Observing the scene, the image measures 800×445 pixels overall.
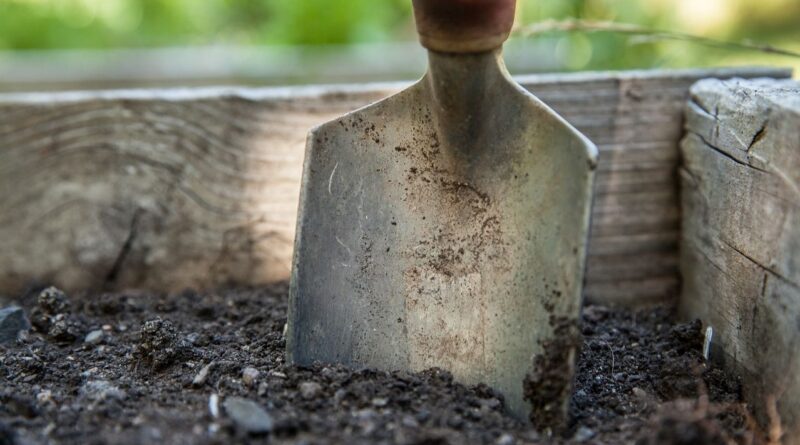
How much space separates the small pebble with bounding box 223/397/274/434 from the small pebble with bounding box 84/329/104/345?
0.50 m

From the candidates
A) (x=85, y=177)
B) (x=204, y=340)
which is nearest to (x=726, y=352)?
(x=204, y=340)

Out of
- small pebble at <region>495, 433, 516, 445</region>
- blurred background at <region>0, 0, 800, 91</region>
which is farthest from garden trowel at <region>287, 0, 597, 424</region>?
blurred background at <region>0, 0, 800, 91</region>

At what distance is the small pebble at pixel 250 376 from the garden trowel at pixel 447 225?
76mm

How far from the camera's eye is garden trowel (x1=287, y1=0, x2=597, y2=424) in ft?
4.98

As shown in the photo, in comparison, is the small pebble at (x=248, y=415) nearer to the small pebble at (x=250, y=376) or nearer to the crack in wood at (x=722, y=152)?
the small pebble at (x=250, y=376)

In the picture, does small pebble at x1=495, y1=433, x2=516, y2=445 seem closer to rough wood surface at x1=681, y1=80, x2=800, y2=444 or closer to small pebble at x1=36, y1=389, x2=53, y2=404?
rough wood surface at x1=681, y1=80, x2=800, y2=444

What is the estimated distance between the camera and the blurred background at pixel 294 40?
3410 mm

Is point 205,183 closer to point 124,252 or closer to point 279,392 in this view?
point 124,252

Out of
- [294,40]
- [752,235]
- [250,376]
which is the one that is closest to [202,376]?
[250,376]

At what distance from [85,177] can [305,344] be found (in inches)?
32.9

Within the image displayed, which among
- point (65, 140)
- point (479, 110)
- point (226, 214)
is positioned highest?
point (479, 110)

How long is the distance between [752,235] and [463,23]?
2.06 ft

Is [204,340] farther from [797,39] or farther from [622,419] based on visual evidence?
[797,39]

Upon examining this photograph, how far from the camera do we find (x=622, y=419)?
1.53 metres
